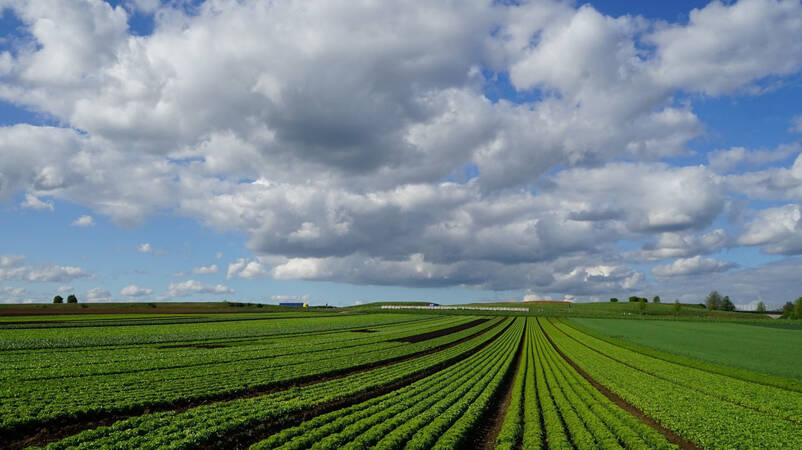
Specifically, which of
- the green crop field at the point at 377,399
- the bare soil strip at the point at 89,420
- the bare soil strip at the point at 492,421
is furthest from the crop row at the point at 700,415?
the bare soil strip at the point at 89,420

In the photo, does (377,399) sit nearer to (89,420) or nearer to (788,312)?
(89,420)

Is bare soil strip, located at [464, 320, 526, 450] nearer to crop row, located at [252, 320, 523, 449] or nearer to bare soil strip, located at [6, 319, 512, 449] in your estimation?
crop row, located at [252, 320, 523, 449]

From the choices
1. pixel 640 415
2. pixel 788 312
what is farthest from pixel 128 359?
pixel 788 312

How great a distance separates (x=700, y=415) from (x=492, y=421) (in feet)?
40.5

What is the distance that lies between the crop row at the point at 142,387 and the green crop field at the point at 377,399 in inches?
4.3

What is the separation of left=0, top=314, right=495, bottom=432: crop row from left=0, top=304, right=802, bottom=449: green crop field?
11cm

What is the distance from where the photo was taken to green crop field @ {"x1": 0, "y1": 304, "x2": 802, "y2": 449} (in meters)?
19.8

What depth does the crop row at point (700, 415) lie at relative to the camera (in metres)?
21.4

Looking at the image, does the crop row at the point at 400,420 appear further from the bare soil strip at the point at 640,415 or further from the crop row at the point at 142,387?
the crop row at the point at 142,387

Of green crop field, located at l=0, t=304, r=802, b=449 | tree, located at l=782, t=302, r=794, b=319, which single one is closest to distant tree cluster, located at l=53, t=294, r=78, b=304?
green crop field, located at l=0, t=304, r=802, b=449

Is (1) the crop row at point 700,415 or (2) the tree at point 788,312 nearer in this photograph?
(1) the crop row at point 700,415

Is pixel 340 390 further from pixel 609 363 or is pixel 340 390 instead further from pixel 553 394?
pixel 609 363

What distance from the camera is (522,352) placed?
55.5 metres

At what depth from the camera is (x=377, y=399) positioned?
88.3 feet
